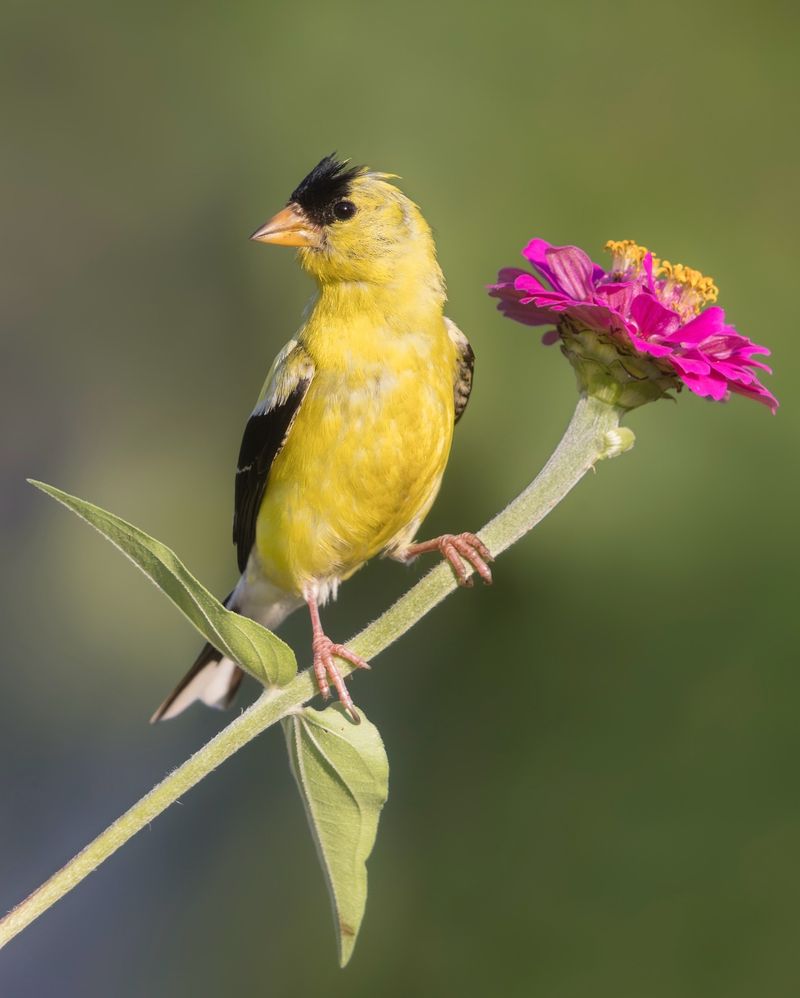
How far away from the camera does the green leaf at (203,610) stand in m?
1.40

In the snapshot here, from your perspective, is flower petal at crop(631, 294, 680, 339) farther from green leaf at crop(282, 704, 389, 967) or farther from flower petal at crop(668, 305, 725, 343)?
green leaf at crop(282, 704, 389, 967)

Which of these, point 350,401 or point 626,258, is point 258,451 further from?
point 626,258

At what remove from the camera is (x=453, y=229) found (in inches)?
120

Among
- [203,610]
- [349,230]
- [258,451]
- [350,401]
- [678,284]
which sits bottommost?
[203,610]

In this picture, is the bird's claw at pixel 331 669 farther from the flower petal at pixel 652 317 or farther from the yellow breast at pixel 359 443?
the flower petal at pixel 652 317

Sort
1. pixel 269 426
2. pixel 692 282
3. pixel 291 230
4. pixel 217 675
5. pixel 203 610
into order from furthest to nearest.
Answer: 1. pixel 217 675
2. pixel 291 230
3. pixel 269 426
4. pixel 692 282
5. pixel 203 610

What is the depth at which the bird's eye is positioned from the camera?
2.76 meters

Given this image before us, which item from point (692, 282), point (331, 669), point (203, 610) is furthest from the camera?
point (331, 669)

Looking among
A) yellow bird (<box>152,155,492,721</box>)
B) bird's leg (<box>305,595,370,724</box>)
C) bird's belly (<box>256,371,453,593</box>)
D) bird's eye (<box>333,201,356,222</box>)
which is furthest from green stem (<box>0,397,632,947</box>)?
bird's eye (<box>333,201,356,222</box>)

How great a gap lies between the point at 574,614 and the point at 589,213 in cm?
95

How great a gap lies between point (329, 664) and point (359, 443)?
0.49 m

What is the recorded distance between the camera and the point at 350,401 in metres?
2.46

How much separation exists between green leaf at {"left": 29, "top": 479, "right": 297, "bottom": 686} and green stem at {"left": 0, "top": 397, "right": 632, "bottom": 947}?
0.05 m

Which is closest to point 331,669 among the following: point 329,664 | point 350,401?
point 329,664
